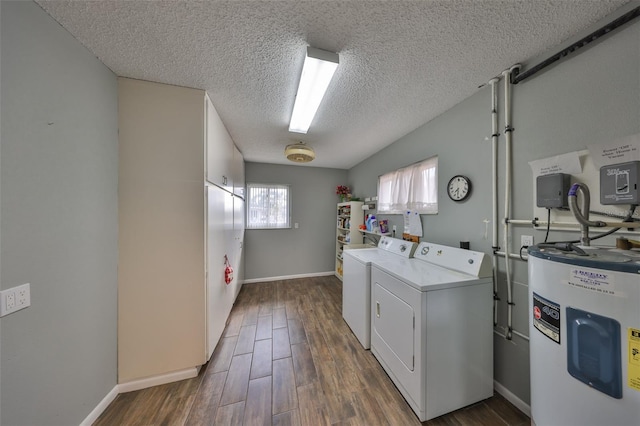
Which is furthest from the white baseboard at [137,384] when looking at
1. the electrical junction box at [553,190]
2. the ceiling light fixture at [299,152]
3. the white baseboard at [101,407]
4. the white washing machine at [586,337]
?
the electrical junction box at [553,190]

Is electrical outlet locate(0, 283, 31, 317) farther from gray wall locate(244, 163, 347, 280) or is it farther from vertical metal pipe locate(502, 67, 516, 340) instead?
gray wall locate(244, 163, 347, 280)

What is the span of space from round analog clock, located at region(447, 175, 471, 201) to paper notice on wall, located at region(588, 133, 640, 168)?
28.0 inches

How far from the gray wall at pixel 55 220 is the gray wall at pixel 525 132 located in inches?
114

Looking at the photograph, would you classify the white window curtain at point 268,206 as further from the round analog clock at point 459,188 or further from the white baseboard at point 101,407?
the round analog clock at point 459,188

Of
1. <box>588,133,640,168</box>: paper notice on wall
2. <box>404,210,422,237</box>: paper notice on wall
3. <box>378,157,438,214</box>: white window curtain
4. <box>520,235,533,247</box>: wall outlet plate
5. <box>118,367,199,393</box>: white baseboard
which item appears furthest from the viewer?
<box>404,210,422,237</box>: paper notice on wall

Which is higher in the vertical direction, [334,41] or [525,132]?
[334,41]

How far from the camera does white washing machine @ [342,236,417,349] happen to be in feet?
6.47

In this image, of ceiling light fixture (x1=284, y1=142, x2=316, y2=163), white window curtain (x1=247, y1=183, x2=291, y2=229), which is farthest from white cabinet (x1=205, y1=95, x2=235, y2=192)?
white window curtain (x1=247, y1=183, x2=291, y2=229)

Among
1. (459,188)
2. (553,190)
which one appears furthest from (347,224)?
(553,190)

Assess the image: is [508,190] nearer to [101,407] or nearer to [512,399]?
[512,399]

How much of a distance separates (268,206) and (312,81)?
114 inches

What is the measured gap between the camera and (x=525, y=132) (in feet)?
4.54

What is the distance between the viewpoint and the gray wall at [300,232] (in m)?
3.95

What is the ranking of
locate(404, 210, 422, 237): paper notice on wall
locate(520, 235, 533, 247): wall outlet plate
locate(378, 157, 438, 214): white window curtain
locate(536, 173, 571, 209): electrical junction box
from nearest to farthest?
1. locate(536, 173, 571, 209): electrical junction box
2. locate(520, 235, 533, 247): wall outlet plate
3. locate(378, 157, 438, 214): white window curtain
4. locate(404, 210, 422, 237): paper notice on wall
